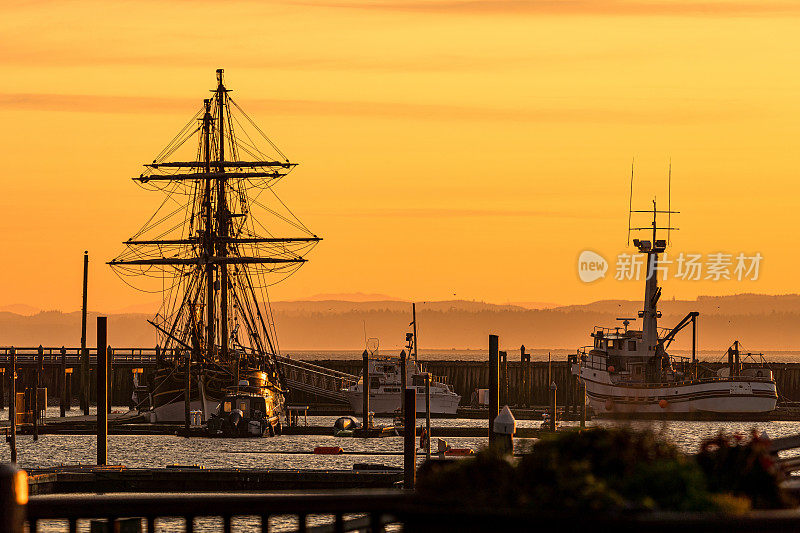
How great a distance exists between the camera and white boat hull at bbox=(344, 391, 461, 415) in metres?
96.9

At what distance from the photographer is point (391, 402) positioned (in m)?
101

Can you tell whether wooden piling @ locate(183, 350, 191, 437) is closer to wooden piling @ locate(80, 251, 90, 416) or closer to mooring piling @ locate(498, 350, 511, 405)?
wooden piling @ locate(80, 251, 90, 416)

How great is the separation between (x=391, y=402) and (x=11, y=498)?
93.2 meters

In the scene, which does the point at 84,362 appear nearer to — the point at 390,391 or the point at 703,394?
the point at 390,391

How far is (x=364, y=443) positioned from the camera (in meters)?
74.8

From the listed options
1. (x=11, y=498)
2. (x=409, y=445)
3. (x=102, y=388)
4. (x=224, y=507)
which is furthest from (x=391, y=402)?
(x=11, y=498)

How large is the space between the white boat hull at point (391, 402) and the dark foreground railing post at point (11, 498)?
8740cm

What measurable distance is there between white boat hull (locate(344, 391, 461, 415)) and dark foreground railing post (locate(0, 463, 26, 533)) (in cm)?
8740

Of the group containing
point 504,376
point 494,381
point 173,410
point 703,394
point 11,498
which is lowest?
point 173,410

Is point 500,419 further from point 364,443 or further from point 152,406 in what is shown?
point 152,406

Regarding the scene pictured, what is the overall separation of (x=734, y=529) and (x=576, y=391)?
103614mm

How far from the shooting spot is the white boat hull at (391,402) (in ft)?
318

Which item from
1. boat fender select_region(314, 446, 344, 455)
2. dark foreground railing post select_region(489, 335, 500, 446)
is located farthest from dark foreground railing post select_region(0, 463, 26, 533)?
boat fender select_region(314, 446, 344, 455)

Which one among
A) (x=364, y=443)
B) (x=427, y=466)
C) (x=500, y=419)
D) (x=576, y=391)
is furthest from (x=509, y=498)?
(x=576, y=391)
